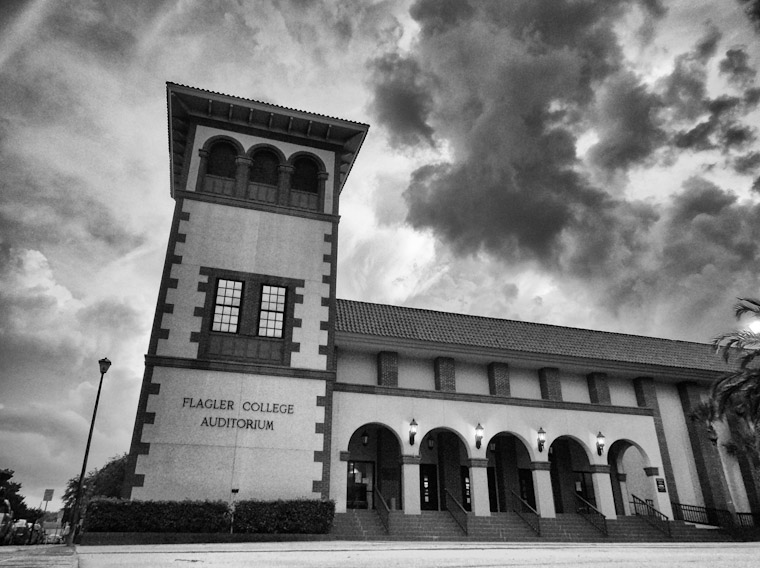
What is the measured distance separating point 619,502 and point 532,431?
7.03 metres

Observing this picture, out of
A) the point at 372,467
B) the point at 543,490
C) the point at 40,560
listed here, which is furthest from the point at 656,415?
the point at 40,560

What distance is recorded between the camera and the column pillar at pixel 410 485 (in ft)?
69.1

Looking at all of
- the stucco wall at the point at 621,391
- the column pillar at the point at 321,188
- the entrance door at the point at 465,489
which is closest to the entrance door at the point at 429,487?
the entrance door at the point at 465,489

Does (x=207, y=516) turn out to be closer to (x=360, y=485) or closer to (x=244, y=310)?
(x=244, y=310)

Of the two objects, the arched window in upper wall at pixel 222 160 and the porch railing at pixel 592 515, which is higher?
the arched window in upper wall at pixel 222 160

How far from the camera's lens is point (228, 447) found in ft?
59.7

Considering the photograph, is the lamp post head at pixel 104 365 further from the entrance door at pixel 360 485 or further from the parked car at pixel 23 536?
the entrance door at pixel 360 485

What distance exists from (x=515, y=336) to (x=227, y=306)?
50.0 ft

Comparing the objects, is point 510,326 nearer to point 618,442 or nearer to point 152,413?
point 618,442

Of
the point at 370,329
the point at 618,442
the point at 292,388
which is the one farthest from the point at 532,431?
the point at 292,388

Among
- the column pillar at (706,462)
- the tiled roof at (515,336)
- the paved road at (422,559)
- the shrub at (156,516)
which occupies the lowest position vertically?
the paved road at (422,559)

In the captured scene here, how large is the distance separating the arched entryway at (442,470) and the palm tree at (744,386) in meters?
11.9

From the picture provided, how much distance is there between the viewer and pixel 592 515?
24.2 metres

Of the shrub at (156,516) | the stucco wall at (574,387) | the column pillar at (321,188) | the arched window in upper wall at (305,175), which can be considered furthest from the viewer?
the stucco wall at (574,387)
